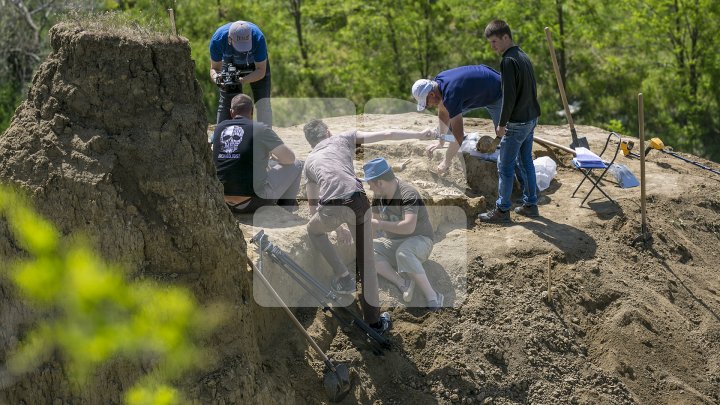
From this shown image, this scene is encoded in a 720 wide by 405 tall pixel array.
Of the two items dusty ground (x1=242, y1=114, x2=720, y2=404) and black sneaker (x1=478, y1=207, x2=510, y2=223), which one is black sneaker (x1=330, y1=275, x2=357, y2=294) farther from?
black sneaker (x1=478, y1=207, x2=510, y2=223)

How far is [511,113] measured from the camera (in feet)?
28.5

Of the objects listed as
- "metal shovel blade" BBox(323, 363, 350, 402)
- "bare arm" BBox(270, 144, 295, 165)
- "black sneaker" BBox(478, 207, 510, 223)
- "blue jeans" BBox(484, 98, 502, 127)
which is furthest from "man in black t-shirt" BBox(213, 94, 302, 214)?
"blue jeans" BBox(484, 98, 502, 127)

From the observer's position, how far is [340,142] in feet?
25.9

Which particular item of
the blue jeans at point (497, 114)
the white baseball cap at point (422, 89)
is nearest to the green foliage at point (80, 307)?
the white baseball cap at point (422, 89)

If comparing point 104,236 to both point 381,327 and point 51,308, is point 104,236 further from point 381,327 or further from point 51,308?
point 381,327

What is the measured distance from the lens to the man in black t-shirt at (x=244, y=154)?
7.87 metres

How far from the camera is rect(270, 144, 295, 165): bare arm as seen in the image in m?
8.06

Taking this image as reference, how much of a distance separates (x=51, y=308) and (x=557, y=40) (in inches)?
492

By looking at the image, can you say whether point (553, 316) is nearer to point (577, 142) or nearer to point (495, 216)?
point (495, 216)

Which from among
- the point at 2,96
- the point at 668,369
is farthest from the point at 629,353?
the point at 2,96

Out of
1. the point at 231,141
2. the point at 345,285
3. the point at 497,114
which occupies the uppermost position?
the point at 231,141

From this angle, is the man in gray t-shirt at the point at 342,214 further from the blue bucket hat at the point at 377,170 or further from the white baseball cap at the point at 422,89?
the white baseball cap at the point at 422,89

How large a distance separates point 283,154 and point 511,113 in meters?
2.16

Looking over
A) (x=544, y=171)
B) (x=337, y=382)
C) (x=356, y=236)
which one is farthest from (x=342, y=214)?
(x=544, y=171)
